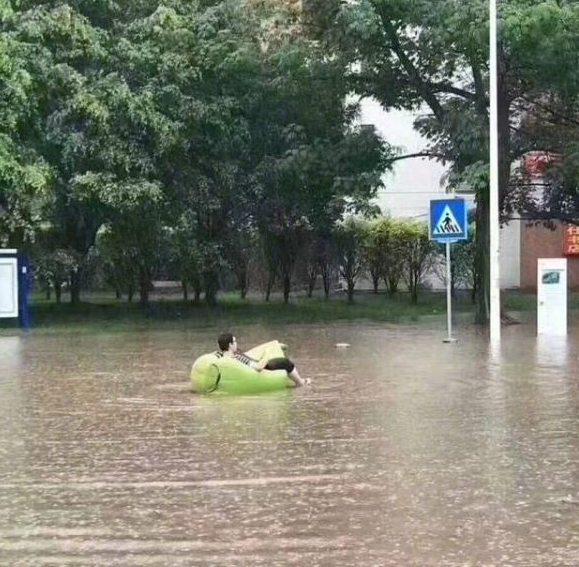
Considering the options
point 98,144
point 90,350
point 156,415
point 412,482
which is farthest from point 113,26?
point 412,482

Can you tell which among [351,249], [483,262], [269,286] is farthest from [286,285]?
[483,262]

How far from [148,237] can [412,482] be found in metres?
17.6

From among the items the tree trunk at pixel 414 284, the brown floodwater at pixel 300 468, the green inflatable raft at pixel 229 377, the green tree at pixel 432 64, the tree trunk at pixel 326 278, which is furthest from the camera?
the tree trunk at pixel 326 278

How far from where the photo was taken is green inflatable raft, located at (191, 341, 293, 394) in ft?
39.7

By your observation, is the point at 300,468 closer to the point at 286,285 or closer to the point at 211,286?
the point at 211,286

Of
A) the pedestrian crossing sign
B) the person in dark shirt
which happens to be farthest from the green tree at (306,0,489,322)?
the person in dark shirt

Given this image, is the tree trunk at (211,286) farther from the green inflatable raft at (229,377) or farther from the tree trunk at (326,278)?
the green inflatable raft at (229,377)

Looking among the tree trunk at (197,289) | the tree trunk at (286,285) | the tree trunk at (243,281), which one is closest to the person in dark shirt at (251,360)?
the tree trunk at (197,289)

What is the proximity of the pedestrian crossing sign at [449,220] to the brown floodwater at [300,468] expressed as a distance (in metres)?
4.25

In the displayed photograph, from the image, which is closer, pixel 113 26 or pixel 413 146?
pixel 113 26

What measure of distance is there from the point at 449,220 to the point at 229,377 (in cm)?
798

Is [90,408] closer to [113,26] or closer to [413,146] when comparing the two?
[113,26]

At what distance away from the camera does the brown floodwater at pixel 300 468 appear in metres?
6.09

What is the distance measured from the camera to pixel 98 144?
858 inches
